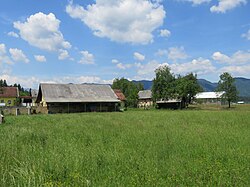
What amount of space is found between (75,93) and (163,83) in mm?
29324

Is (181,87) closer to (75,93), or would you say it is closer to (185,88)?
(185,88)

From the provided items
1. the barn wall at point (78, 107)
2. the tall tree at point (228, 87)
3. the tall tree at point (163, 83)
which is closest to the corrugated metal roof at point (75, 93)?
the barn wall at point (78, 107)

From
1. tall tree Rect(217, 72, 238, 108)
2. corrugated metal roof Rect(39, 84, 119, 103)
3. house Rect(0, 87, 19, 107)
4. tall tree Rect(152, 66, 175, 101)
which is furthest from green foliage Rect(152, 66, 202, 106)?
house Rect(0, 87, 19, 107)

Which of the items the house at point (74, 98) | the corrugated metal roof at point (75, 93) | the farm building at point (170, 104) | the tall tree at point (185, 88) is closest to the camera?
the house at point (74, 98)

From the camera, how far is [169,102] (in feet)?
259

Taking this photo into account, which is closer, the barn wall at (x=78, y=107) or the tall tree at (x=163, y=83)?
the barn wall at (x=78, y=107)

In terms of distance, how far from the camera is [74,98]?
49781 millimetres

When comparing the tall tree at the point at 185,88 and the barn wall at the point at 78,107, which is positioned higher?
the tall tree at the point at 185,88

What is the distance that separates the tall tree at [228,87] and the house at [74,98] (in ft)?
125

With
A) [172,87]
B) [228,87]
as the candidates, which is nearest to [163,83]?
[172,87]

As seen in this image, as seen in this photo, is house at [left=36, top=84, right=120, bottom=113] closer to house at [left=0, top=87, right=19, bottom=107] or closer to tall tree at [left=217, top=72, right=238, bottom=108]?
house at [left=0, top=87, right=19, bottom=107]

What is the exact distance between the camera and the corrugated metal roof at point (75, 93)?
48656 millimetres

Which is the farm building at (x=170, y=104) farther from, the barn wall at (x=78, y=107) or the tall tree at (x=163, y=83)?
the barn wall at (x=78, y=107)

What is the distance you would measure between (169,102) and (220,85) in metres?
16.0
